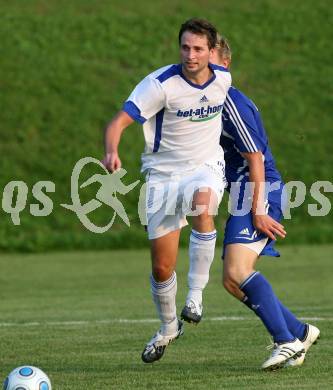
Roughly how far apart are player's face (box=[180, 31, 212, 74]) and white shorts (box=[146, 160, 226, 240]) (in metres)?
0.71

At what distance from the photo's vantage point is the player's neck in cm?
779

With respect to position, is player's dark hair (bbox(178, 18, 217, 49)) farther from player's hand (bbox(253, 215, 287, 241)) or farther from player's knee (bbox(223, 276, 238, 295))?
player's knee (bbox(223, 276, 238, 295))

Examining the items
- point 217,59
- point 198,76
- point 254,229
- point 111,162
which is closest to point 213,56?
point 217,59

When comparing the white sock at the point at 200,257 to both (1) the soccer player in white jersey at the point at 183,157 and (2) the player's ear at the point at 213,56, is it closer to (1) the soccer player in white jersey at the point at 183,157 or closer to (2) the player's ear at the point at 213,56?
(1) the soccer player in white jersey at the point at 183,157

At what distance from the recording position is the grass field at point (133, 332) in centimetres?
726

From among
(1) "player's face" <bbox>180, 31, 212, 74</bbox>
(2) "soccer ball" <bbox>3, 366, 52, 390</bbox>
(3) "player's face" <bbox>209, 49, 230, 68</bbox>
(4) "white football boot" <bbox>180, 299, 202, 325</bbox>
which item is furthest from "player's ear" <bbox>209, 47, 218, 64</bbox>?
(2) "soccer ball" <bbox>3, 366, 52, 390</bbox>

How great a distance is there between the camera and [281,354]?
24.1 feet

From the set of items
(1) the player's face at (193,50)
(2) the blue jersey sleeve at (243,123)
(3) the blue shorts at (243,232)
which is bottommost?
(3) the blue shorts at (243,232)

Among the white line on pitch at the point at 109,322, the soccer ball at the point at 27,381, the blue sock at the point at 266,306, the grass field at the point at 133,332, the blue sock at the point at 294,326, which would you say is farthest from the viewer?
the white line on pitch at the point at 109,322

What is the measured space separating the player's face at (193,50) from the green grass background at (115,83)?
48.8 feet

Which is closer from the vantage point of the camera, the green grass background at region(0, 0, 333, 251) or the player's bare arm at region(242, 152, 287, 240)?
the player's bare arm at region(242, 152, 287, 240)

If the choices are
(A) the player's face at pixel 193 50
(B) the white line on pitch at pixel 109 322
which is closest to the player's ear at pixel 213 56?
(A) the player's face at pixel 193 50

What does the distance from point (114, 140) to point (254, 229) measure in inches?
47.0

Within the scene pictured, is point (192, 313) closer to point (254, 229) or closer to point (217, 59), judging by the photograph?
point (254, 229)
